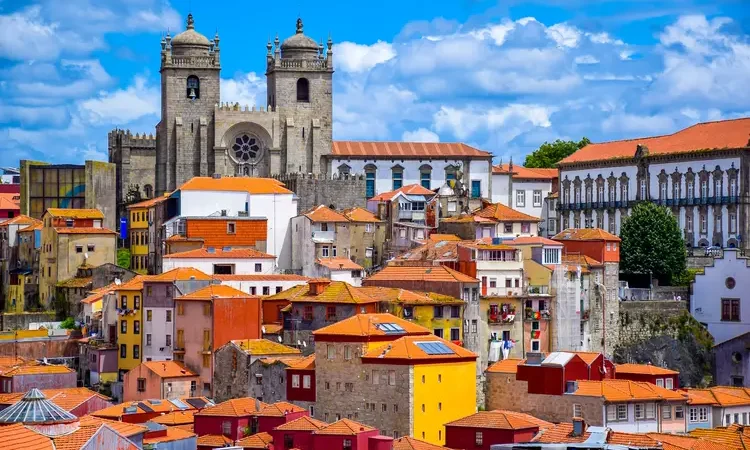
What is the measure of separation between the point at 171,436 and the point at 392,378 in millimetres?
12917

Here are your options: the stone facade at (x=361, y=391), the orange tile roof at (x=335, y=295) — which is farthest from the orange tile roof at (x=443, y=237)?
the stone facade at (x=361, y=391)

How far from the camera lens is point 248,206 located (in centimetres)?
11606

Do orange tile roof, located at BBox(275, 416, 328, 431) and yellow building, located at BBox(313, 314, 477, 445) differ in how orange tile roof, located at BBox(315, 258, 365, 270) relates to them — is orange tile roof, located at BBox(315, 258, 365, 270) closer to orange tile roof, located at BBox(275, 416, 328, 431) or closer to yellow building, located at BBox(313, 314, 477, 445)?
yellow building, located at BBox(313, 314, 477, 445)

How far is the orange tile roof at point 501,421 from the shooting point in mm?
80125

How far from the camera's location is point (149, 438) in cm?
7550

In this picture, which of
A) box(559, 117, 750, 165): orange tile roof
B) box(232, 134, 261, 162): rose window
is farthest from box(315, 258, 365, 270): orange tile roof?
box(559, 117, 750, 165): orange tile roof

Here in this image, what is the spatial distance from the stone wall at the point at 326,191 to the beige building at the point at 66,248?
1372 cm

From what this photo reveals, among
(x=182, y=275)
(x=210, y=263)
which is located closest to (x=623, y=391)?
(x=182, y=275)

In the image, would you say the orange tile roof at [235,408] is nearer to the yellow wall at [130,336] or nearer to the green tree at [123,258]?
the yellow wall at [130,336]

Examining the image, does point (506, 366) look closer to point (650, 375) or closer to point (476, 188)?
point (650, 375)

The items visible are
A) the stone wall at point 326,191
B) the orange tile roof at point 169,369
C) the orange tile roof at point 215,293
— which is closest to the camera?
the orange tile roof at point 169,369

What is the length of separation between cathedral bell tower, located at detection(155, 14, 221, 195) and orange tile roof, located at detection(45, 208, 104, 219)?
12.7 meters

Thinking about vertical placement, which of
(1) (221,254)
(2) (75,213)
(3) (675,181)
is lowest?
(1) (221,254)

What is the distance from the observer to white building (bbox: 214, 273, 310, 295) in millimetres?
105125
